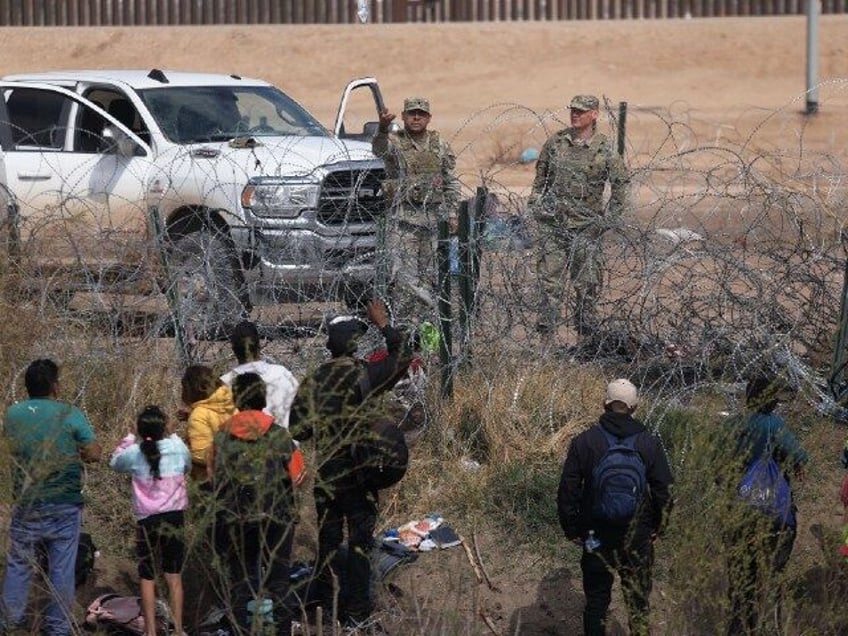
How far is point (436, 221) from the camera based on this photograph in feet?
30.9

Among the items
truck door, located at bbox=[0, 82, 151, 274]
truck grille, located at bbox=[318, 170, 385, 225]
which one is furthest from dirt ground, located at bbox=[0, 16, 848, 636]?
truck grille, located at bbox=[318, 170, 385, 225]

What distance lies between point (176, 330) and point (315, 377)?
6.34 feet

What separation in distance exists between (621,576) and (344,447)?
1.31 m

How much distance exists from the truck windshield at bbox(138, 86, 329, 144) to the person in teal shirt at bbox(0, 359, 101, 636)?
495 cm

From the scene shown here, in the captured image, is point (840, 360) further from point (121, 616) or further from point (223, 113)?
point (223, 113)

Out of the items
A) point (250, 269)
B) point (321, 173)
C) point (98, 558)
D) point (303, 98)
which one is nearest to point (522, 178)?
point (303, 98)

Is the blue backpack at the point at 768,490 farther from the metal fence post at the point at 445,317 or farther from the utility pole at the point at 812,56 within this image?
the utility pole at the point at 812,56

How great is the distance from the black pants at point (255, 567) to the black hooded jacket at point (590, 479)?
1157 millimetres

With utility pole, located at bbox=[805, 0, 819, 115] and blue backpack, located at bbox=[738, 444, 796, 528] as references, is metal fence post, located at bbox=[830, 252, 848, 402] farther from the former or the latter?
utility pole, located at bbox=[805, 0, 819, 115]

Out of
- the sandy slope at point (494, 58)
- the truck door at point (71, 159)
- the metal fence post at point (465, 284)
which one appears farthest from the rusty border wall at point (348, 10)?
the metal fence post at point (465, 284)

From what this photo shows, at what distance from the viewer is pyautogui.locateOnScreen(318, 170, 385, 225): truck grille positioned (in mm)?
9438

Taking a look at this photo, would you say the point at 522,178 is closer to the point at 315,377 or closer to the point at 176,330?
the point at 176,330

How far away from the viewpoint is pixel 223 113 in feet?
40.0

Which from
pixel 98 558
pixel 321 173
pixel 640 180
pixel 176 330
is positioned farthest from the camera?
pixel 321 173
